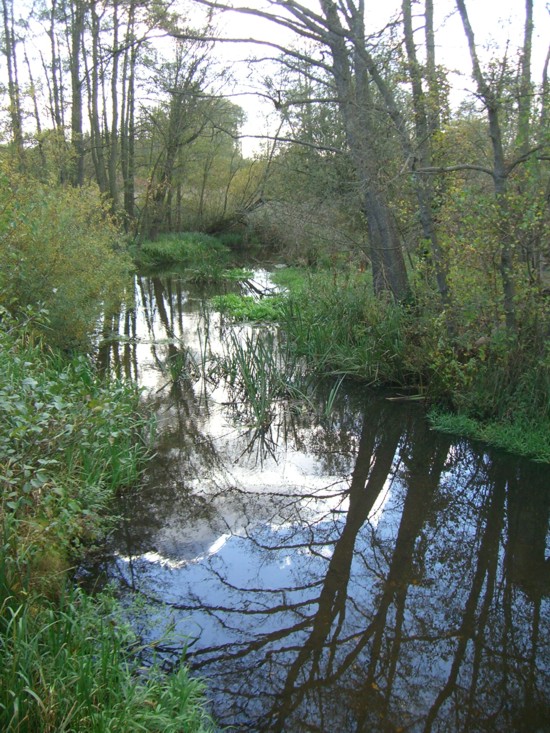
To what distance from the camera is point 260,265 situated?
23.5 metres

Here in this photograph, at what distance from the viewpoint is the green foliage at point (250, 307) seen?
481 inches

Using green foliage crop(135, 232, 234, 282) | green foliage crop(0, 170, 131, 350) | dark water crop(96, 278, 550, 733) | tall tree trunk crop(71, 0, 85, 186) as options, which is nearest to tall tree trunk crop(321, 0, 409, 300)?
dark water crop(96, 278, 550, 733)

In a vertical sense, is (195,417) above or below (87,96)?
below

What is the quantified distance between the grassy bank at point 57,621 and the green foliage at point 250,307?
25.3ft

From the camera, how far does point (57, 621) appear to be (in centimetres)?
284

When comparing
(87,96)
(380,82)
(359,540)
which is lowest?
(359,540)

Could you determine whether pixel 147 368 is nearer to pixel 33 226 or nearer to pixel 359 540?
pixel 33 226

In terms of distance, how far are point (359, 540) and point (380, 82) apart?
22.8 ft

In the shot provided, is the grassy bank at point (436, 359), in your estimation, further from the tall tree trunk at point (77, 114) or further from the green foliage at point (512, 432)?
the tall tree trunk at point (77, 114)

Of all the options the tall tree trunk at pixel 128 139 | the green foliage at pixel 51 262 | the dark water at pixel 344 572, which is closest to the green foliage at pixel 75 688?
the dark water at pixel 344 572

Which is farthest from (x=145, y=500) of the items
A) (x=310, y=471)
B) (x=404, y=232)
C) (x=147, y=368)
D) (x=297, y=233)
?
(x=297, y=233)

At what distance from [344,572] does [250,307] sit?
9.12 m

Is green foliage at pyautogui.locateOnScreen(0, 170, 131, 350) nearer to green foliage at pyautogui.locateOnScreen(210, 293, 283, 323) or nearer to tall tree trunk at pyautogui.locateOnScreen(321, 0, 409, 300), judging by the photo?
green foliage at pyautogui.locateOnScreen(210, 293, 283, 323)

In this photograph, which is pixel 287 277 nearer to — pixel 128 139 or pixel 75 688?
pixel 128 139
